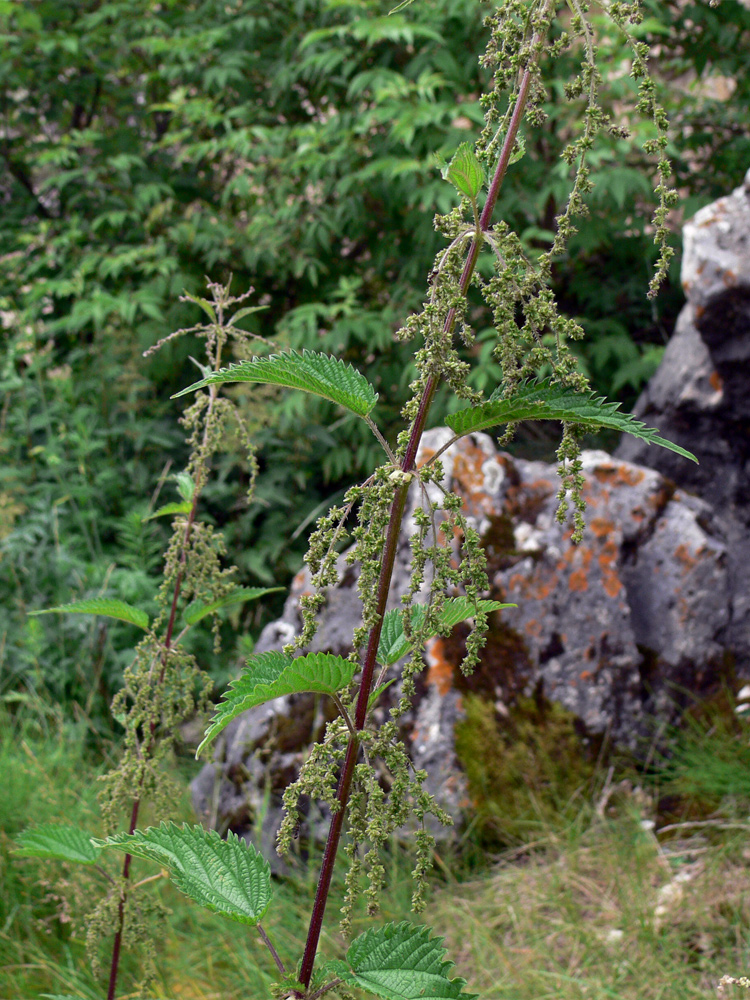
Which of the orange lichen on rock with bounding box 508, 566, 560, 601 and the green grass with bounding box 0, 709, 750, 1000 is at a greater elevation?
the orange lichen on rock with bounding box 508, 566, 560, 601

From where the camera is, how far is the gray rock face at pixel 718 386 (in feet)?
11.5

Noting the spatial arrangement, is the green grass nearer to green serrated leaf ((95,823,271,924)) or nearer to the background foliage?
green serrated leaf ((95,823,271,924))

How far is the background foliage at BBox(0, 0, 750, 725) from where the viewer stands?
153 inches

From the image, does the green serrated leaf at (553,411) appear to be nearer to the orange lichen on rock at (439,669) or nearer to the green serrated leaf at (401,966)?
the green serrated leaf at (401,966)

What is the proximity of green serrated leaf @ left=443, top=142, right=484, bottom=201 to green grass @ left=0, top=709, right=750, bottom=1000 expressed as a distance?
174 cm

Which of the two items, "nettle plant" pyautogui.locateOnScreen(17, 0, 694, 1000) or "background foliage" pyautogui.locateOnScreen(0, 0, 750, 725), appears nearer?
"nettle plant" pyautogui.locateOnScreen(17, 0, 694, 1000)

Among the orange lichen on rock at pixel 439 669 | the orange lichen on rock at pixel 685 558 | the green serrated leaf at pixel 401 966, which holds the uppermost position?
the green serrated leaf at pixel 401 966

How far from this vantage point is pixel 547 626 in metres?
2.97

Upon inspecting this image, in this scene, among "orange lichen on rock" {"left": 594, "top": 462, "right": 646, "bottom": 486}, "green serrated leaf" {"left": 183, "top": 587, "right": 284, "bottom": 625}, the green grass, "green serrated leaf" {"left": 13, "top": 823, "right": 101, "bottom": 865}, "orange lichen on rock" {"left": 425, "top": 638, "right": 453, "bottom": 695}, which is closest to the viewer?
"green serrated leaf" {"left": 13, "top": 823, "right": 101, "bottom": 865}

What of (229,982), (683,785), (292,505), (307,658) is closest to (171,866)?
(307,658)

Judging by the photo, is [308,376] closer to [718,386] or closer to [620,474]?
[620,474]

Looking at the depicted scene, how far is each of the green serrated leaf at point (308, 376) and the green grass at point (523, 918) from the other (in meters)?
1.49

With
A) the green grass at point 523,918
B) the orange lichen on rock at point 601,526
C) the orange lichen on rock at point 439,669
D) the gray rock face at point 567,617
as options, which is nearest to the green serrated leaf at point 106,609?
the green grass at point 523,918

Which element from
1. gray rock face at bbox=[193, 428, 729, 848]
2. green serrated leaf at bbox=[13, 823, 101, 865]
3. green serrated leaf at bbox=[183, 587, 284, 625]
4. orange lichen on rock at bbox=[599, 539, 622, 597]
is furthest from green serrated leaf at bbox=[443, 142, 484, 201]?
orange lichen on rock at bbox=[599, 539, 622, 597]
